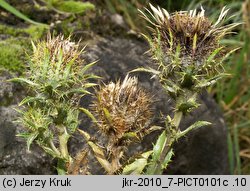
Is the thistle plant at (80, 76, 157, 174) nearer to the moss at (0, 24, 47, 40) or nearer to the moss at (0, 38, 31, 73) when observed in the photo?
the moss at (0, 38, 31, 73)

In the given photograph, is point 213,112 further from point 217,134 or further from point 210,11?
point 210,11

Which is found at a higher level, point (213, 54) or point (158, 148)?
point (213, 54)

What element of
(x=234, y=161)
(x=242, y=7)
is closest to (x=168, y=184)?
(x=234, y=161)

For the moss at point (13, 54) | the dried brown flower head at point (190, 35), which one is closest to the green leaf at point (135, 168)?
the dried brown flower head at point (190, 35)

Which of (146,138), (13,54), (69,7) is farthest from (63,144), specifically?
(69,7)

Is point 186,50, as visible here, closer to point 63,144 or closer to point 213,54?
point 213,54

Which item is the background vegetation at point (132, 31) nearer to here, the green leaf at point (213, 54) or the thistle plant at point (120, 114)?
the thistle plant at point (120, 114)
